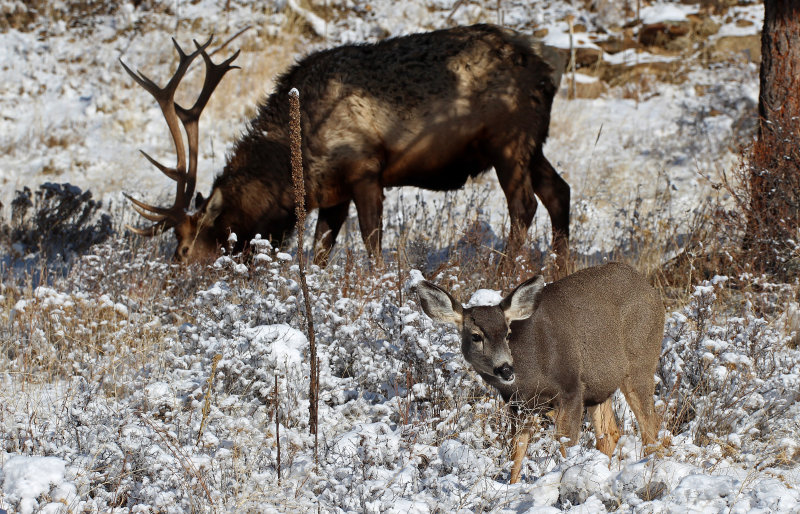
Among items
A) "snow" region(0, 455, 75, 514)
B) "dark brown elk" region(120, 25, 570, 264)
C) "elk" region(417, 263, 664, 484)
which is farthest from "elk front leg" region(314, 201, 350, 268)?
"snow" region(0, 455, 75, 514)

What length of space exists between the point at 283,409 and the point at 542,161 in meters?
4.70

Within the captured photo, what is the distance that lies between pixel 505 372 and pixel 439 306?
545mm

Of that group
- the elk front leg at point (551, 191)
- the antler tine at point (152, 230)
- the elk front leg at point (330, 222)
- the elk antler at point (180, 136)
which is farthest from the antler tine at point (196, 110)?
the elk front leg at point (551, 191)

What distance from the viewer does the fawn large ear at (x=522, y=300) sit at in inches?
156

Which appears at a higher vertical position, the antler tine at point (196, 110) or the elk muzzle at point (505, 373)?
the antler tine at point (196, 110)

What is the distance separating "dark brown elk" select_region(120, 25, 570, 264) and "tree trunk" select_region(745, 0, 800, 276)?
69.7 inches

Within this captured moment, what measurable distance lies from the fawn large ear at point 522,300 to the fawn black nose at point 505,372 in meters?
0.36

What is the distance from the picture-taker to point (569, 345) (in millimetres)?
4148

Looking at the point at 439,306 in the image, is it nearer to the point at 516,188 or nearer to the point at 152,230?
the point at 516,188

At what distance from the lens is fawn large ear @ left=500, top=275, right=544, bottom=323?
396cm

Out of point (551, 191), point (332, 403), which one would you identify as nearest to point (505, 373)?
point (332, 403)

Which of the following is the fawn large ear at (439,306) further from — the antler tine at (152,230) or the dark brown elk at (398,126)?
the antler tine at (152,230)

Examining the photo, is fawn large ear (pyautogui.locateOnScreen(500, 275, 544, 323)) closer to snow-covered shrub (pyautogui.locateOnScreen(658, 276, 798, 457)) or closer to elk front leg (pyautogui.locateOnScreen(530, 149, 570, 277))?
snow-covered shrub (pyautogui.locateOnScreen(658, 276, 798, 457))

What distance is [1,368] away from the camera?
17.8 ft
